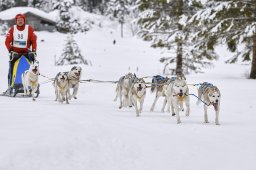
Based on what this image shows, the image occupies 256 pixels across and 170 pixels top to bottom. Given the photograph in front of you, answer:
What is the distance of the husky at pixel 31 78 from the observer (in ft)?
37.3

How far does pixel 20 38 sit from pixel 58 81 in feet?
8.00

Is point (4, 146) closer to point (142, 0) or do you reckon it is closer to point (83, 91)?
→ point (83, 91)

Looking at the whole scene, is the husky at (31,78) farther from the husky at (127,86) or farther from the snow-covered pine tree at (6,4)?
the snow-covered pine tree at (6,4)

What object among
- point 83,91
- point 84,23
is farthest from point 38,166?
point 84,23

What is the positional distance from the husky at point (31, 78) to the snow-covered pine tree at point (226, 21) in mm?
9529

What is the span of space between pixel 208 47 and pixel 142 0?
628 centimetres

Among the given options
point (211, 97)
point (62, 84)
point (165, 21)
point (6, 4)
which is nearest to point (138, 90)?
point (211, 97)

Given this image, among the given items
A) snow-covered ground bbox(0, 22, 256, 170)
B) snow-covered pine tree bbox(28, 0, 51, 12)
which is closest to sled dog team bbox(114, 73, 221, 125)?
snow-covered ground bbox(0, 22, 256, 170)

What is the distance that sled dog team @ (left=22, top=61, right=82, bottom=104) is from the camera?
11.0 metres

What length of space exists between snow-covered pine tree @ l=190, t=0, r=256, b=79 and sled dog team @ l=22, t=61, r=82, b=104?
8699 millimetres

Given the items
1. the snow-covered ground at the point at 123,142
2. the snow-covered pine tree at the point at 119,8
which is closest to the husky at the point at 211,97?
the snow-covered ground at the point at 123,142

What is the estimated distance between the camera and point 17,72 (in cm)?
1220

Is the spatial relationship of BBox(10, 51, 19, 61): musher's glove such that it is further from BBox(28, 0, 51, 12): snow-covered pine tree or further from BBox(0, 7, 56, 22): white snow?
BBox(28, 0, 51, 12): snow-covered pine tree

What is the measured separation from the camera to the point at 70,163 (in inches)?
195
